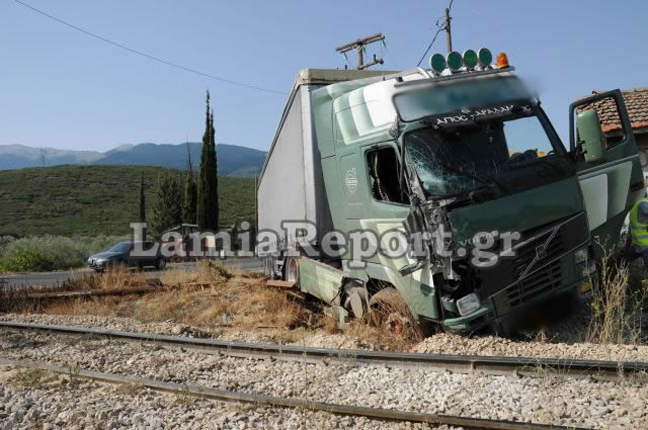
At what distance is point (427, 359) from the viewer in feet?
20.3

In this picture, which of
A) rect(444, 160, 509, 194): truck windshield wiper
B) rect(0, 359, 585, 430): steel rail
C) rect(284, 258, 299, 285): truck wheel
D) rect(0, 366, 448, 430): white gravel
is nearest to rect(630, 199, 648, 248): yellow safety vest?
rect(444, 160, 509, 194): truck windshield wiper

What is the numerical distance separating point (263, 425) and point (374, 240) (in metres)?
3.43

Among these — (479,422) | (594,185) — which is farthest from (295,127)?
(479,422)

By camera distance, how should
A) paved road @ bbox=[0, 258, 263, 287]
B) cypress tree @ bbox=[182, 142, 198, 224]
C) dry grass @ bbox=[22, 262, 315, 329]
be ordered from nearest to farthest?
1. dry grass @ bbox=[22, 262, 315, 329]
2. paved road @ bbox=[0, 258, 263, 287]
3. cypress tree @ bbox=[182, 142, 198, 224]

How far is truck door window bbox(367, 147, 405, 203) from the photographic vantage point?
7.48m

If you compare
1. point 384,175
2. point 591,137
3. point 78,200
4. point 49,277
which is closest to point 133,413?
point 384,175

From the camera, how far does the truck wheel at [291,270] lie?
445 inches

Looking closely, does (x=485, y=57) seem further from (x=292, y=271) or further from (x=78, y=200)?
(x=78, y=200)

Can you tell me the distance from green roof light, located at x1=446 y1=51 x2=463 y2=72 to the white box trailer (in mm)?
2188

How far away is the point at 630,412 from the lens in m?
4.44

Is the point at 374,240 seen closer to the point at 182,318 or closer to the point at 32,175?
the point at 182,318

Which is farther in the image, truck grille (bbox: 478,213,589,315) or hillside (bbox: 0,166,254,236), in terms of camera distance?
hillside (bbox: 0,166,254,236)

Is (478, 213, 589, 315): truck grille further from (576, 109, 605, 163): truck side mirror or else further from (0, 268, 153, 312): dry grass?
(0, 268, 153, 312): dry grass

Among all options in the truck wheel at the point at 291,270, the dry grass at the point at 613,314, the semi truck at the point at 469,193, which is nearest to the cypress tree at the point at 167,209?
the truck wheel at the point at 291,270
